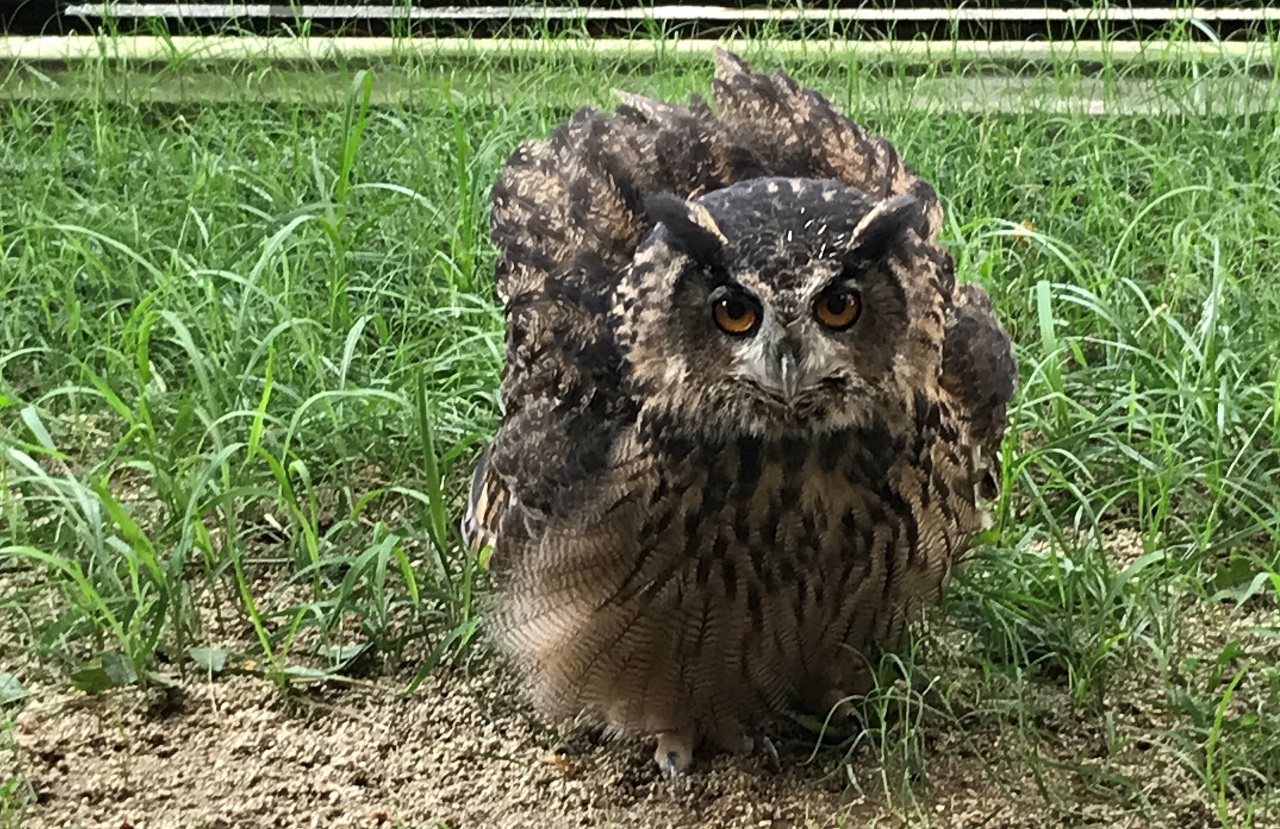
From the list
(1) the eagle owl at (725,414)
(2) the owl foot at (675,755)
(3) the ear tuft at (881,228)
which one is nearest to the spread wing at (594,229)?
(1) the eagle owl at (725,414)

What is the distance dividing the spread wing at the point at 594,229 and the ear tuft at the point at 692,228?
0.65ft

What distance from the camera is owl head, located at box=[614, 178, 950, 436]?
5.15 ft

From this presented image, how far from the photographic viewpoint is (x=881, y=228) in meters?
1.61

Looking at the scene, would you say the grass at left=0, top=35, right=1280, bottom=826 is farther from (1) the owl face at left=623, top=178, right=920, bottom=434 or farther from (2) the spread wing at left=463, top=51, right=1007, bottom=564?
(1) the owl face at left=623, top=178, right=920, bottom=434

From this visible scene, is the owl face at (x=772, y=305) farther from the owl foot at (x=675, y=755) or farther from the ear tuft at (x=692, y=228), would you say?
the owl foot at (x=675, y=755)

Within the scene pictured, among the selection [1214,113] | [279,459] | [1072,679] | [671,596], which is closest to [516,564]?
[671,596]

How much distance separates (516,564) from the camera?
202 cm

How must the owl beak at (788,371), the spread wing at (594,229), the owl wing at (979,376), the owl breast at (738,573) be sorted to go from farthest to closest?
1. the owl wing at (979,376)
2. the spread wing at (594,229)
3. the owl breast at (738,573)
4. the owl beak at (788,371)

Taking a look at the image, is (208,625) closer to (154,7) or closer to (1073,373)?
(1073,373)

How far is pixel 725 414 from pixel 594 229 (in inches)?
15.5

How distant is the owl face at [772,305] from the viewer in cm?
157

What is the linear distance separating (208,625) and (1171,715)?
1476 mm

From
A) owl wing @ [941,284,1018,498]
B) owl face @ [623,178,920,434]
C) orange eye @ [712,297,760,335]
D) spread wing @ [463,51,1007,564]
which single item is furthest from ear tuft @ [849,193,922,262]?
owl wing @ [941,284,1018,498]

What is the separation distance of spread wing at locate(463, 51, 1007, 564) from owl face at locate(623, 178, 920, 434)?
0.13m
